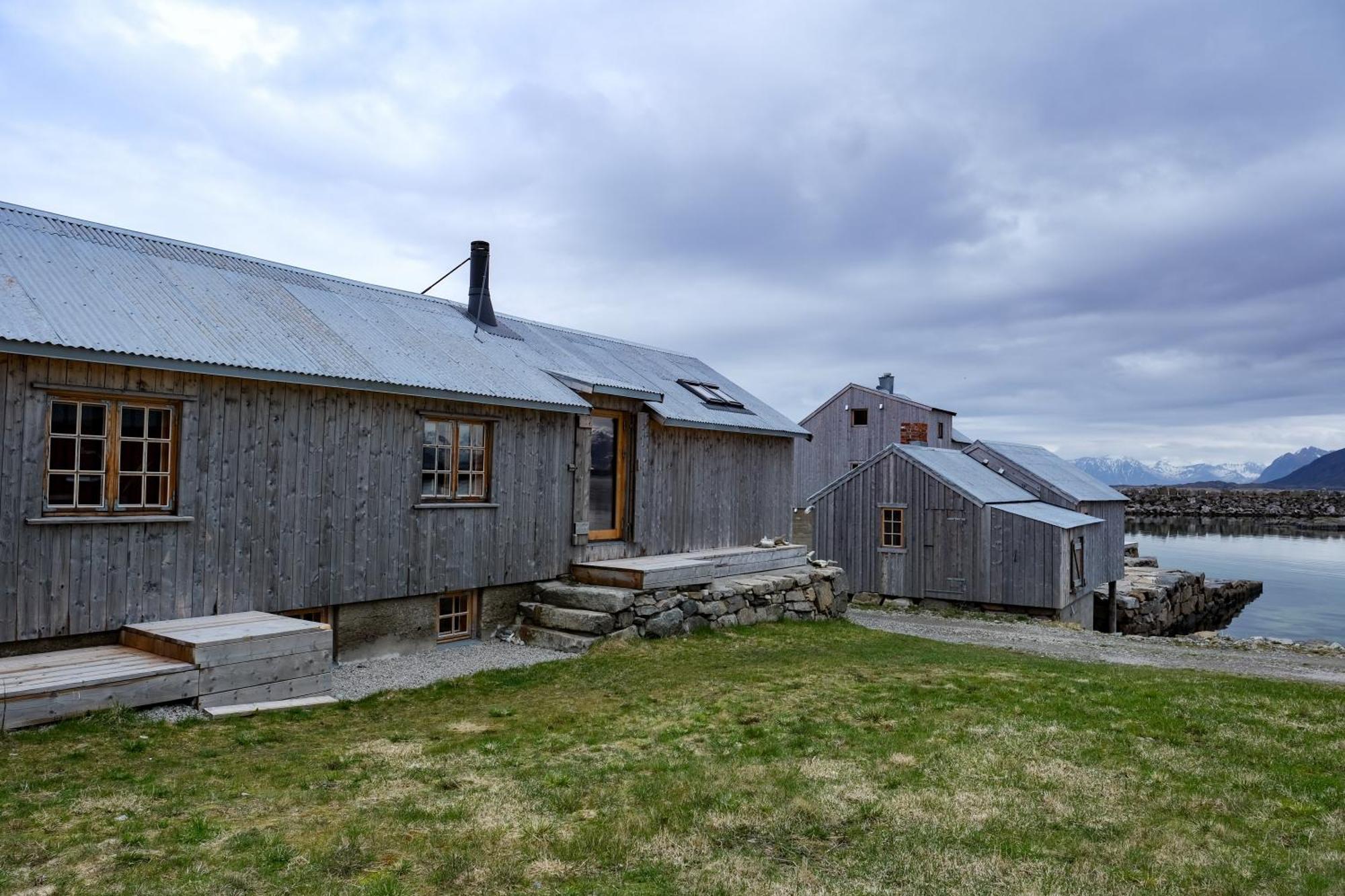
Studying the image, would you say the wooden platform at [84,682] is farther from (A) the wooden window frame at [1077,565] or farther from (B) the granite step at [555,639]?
(A) the wooden window frame at [1077,565]

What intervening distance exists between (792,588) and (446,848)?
11.9 m

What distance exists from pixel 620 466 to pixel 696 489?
6.71 ft

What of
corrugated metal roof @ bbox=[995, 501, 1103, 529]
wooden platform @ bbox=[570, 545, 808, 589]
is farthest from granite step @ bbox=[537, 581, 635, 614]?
corrugated metal roof @ bbox=[995, 501, 1103, 529]

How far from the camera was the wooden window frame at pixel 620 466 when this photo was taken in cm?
1516

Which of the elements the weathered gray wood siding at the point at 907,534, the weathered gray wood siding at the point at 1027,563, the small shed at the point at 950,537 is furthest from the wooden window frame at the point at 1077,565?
the weathered gray wood siding at the point at 907,534

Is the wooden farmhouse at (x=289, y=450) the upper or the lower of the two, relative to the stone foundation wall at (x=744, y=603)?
upper

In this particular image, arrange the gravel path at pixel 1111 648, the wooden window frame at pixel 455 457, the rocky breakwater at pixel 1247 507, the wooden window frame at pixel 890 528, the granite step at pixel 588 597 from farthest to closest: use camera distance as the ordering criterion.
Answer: the rocky breakwater at pixel 1247 507
the wooden window frame at pixel 890 528
the gravel path at pixel 1111 648
the granite step at pixel 588 597
the wooden window frame at pixel 455 457

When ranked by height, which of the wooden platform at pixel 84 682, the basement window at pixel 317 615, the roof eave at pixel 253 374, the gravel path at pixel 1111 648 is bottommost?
the gravel path at pixel 1111 648

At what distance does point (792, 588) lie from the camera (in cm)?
1648

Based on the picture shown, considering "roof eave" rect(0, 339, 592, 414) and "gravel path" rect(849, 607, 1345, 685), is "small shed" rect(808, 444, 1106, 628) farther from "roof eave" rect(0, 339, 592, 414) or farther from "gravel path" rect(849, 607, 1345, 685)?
"roof eave" rect(0, 339, 592, 414)

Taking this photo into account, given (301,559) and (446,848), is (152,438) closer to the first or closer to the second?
(301,559)

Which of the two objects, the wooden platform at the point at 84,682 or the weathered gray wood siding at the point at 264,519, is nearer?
the wooden platform at the point at 84,682

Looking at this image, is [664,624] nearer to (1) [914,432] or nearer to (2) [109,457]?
(2) [109,457]

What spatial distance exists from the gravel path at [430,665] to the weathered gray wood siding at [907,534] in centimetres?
1549
